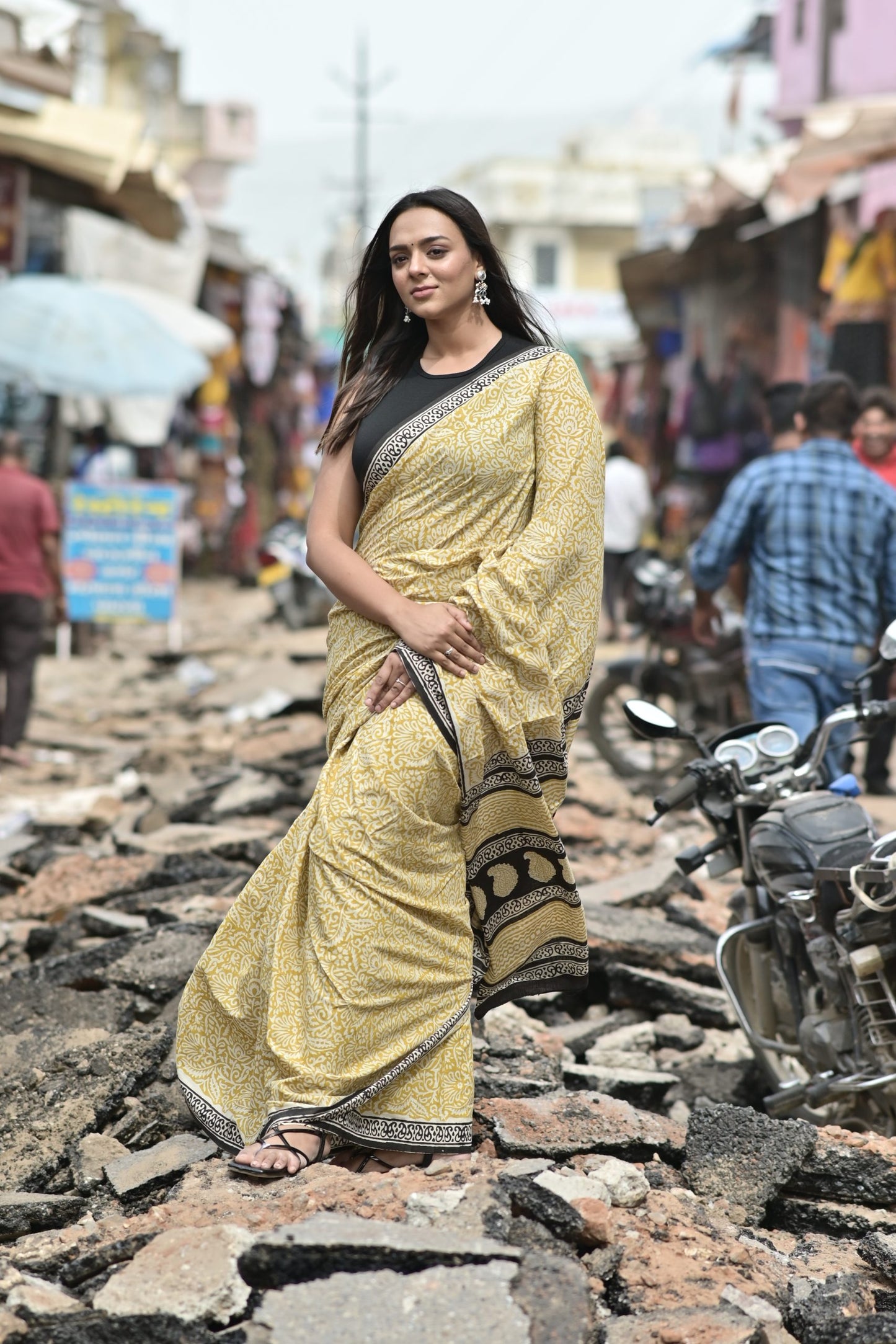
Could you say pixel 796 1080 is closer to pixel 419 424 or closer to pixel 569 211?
pixel 419 424

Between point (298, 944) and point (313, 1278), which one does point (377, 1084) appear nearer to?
point (298, 944)

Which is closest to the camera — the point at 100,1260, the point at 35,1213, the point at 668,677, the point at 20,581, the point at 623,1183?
the point at 100,1260

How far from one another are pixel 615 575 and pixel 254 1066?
11559 mm

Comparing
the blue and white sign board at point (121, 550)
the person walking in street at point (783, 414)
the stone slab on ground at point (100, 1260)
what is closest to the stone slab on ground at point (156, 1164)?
the stone slab on ground at point (100, 1260)

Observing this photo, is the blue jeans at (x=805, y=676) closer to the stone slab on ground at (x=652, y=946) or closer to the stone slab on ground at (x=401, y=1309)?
the stone slab on ground at (x=652, y=946)

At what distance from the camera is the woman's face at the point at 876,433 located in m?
7.68

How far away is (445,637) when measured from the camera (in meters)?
3.25

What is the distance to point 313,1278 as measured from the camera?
2615 mm

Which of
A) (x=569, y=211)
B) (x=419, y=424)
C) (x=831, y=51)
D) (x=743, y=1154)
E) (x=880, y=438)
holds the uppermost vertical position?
(x=569, y=211)

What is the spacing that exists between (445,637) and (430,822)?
0.38m

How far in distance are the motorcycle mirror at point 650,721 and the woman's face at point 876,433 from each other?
4.06 meters

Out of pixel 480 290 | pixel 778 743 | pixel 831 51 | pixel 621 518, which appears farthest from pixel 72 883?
pixel 831 51

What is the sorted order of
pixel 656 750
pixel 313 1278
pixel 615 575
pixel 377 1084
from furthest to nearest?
pixel 615 575, pixel 656 750, pixel 377 1084, pixel 313 1278

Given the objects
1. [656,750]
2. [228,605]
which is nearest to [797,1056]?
[656,750]
